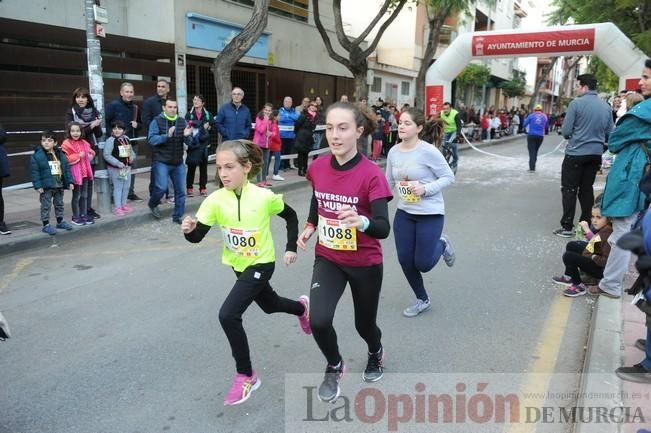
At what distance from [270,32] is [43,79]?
26.4ft

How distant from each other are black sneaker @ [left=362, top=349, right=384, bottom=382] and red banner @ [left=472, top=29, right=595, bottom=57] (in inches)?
530

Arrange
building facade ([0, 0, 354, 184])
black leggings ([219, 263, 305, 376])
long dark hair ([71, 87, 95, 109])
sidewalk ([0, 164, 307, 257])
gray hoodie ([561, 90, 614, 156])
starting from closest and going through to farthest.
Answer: black leggings ([219, 263, 305, 376]) < sidewalk ([0, 164, 307, 257]) < gray hoodie ([561, 90, 614, 156]) < long dark hair ([71, 87, 95, 109]) < building facade ([0, 0, 354, 184])

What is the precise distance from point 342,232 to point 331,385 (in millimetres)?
927

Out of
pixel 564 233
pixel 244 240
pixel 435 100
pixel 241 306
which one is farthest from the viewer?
pixel 435 100

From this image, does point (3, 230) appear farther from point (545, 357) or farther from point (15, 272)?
point (545, 357)

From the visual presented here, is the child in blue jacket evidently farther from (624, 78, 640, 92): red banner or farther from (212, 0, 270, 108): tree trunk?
(624, 78, 640, 92): red banner

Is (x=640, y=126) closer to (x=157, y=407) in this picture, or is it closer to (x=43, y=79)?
(x=157, y=407)

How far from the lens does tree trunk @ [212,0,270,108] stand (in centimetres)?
1089

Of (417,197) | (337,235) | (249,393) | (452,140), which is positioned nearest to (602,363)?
(417,197)

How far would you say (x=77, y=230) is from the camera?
23.8 feet

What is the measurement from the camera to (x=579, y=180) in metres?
7.31

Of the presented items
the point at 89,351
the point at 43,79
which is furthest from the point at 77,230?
the point at 43,79

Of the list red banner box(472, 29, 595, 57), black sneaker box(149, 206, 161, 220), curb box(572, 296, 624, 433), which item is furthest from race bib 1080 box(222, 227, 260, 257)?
red banner box(472, 29, 595, 57)

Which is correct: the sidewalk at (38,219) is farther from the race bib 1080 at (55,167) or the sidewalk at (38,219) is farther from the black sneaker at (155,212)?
the race bib 1080 at (55,167)
